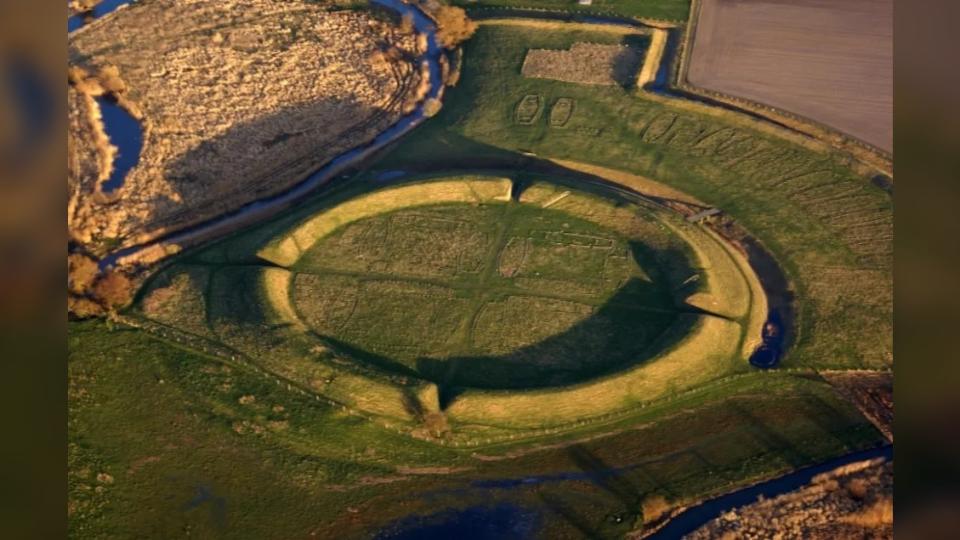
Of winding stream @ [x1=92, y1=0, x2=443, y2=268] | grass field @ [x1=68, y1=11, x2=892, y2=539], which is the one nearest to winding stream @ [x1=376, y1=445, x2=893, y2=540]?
grass field @ [x1=68, y1=11, x2=892, y2=539]

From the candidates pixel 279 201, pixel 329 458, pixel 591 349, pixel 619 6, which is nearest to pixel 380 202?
pixel 279 201

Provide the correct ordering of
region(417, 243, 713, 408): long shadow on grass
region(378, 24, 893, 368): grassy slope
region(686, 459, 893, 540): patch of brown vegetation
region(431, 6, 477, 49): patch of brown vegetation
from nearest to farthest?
region(686, 459, 893, 540): patch of brown vegetation, region(417, 243, 713, 408): long shadow on grass, region(378, 24, 893, 368): grassy slope, region(431, 6, 477, 49): patch of brown vegetation

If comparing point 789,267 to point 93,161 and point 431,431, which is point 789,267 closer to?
point 431,431

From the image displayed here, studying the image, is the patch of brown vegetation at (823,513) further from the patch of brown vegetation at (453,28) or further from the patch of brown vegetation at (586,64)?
the patch of brown vegetation at (453,28)

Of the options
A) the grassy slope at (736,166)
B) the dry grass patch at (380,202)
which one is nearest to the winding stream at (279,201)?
the grassy slope at (736,166)

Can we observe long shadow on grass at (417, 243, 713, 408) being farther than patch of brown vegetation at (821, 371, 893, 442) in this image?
Yes

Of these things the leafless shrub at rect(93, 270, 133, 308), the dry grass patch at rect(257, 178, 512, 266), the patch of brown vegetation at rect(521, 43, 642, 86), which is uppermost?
the patch of brown vegetation at rect(521, 43, 642, 86)

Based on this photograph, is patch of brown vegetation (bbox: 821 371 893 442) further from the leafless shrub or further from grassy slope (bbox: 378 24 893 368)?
the leafless shrub
